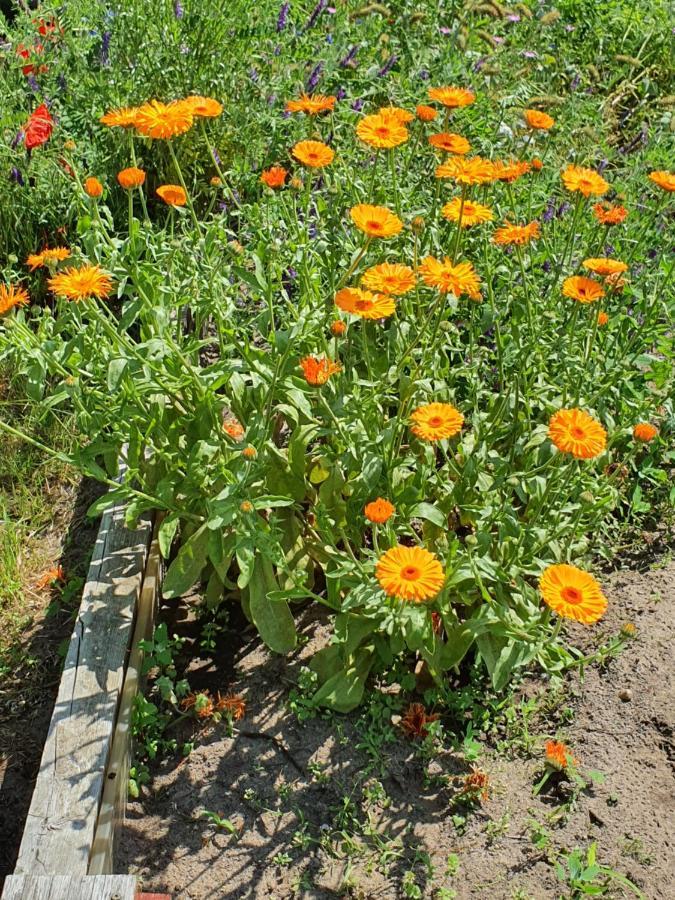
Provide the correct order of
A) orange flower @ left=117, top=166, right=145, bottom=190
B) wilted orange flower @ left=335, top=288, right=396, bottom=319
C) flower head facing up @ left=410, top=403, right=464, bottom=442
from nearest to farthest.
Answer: flower head facing up @ left=410, top=403, right=464, bottom=442 → wilted orange flower @ left=335, top=288, right=396, bottom=319 → orange flower @ left=117, top=166, right=145, bottom=190

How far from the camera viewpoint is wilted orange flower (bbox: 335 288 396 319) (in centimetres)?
228

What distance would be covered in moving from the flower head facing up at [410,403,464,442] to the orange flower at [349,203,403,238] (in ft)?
1.43

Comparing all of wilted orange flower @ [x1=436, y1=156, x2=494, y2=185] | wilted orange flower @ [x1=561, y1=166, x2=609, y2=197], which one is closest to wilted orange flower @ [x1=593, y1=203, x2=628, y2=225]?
wilted orange flower @ [x1=561, y1=166, x2=609, y2=197]

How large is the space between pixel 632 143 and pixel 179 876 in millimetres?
3911

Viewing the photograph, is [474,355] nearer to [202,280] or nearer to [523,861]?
[202,280]

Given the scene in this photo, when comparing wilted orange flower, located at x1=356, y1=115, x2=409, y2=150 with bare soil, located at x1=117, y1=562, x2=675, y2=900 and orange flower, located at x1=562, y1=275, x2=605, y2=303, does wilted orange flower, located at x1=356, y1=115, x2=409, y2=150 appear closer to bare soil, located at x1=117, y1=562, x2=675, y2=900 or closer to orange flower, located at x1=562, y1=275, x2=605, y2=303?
orange flower, located at x1=562, y1=275, x2=605, y2=303

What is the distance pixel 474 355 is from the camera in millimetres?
3154

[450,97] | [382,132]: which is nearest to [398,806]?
[382,132]

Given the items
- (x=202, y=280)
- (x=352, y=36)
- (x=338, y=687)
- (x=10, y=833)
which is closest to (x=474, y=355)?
(x=202, y=280)

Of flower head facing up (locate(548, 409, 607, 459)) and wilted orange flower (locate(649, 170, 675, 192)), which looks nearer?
flower head facing up (locate(548, 409, 607, 459))

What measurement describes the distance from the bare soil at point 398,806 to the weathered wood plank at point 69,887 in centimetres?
41

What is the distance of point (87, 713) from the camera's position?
92.6 inches

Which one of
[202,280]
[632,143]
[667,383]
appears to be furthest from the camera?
[632,143]

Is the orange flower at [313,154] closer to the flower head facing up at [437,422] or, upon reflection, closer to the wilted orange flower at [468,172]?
the wilted orange flower at [468,172]
